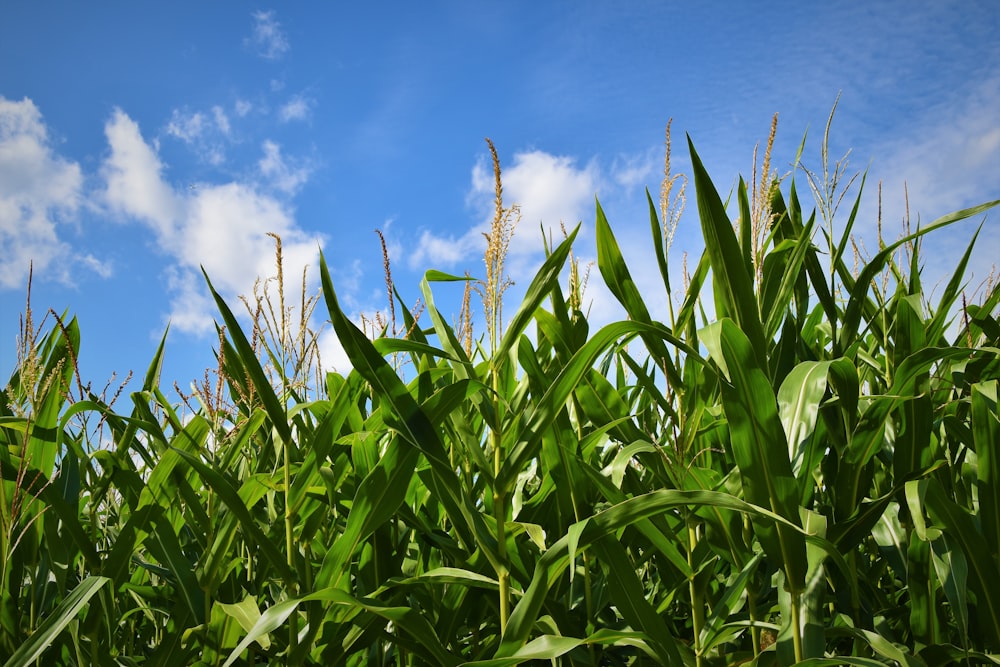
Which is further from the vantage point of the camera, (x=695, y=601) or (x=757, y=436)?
(x=695, y=601)

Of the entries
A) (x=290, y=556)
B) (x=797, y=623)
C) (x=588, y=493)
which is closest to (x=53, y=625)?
(x=290, y=556)

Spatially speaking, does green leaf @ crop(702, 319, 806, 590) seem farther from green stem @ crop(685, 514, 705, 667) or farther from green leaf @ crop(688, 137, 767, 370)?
green stem @ crop(685, 514, 705, 667)

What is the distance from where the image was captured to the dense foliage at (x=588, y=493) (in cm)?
100

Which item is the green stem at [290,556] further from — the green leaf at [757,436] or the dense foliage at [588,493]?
the green leaf at [757,436]

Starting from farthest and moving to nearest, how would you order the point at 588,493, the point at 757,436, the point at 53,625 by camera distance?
the point at 588,493, the point at 53,625, the point at 757,436

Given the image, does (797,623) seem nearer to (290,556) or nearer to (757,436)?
(757,436)

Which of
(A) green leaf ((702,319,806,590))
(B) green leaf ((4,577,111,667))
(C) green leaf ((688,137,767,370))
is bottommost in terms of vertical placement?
(B) green leaf ((4,577,111,667))

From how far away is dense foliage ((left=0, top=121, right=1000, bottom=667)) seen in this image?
1.00 m

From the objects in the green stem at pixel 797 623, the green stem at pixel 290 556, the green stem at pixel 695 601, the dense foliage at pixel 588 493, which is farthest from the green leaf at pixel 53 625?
the green stem at pixel 797 623

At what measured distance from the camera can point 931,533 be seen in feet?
3.71

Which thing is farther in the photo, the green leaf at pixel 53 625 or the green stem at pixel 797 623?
the green leaf at pixel 53 625

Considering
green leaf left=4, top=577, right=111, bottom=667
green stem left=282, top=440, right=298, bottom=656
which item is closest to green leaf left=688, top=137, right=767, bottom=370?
green stem left=282, top=440, right=298, bottom=656

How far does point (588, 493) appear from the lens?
133cm

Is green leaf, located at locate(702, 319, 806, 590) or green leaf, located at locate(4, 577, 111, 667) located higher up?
green leaf, located at locate(702, 319, 806, 590)
